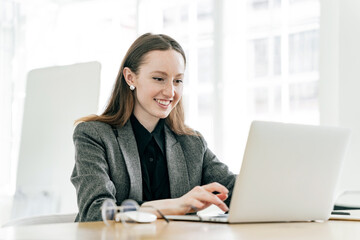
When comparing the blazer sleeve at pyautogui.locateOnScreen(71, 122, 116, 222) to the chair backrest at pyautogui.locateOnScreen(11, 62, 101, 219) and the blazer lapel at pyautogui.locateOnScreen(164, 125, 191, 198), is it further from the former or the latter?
the chair backrest at pyautogui.locateOnScreen(11, 62, 101, 219)

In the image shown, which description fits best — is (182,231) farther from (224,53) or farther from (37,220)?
(224,53)

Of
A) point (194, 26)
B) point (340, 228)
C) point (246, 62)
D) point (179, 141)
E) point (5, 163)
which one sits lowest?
point (5, 163)

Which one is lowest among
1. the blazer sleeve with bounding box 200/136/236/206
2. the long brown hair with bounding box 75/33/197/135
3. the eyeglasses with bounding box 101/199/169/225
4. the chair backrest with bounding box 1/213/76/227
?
the chair backrest with bounding box 1/213/76/227

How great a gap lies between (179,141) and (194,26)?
2430mm

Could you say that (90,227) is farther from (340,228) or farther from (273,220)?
(340,228)

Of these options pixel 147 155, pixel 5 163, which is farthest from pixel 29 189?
pixel 5 163

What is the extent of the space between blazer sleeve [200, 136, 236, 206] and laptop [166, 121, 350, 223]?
0.53m

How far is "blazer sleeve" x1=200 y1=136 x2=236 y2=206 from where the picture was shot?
1.97 m

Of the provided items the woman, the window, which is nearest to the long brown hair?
the woman

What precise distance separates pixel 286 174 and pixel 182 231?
354mm

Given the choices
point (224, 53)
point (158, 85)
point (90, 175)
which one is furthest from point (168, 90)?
point (224, 53)

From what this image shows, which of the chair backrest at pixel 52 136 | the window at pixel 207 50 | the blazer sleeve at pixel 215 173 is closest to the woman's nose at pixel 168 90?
the blazer sleeve at pixel 215 173

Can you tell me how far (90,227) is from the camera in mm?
1181

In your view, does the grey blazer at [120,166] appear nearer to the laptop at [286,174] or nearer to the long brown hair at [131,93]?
the long brown hair at [131,93]
